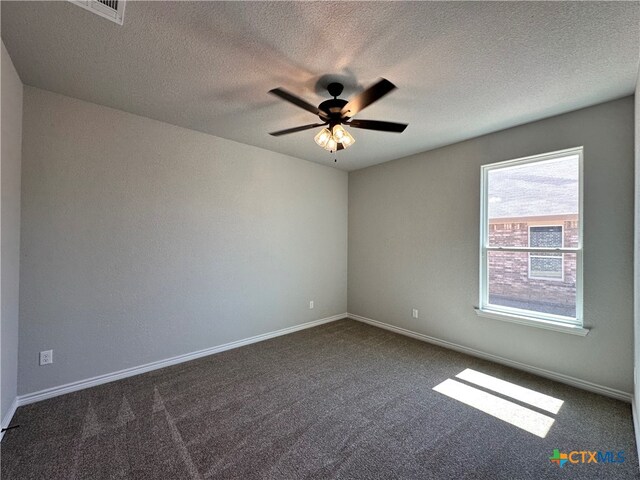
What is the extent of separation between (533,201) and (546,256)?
0.60m

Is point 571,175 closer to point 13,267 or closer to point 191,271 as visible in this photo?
point 191,271

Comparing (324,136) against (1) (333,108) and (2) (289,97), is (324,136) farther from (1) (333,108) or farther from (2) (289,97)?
(2) (289,97)

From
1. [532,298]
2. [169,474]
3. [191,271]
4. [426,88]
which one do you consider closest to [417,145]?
[426,88]

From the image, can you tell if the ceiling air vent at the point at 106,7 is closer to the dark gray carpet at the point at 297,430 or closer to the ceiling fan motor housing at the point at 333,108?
the ceiling fan motor housing at the point at 333,108

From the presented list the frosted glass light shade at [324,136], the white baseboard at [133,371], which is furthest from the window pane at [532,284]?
the white baseboard at [133,371]

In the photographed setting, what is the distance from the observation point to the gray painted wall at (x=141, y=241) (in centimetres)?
233

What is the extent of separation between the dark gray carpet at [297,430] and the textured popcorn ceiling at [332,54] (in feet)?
8.73

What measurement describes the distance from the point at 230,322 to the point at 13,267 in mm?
2031

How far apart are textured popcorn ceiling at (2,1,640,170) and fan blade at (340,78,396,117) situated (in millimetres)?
261

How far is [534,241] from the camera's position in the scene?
9.50 feet

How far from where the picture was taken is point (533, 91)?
2279 mm

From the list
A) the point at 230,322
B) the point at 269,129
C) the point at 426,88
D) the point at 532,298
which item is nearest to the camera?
the point at 426,88

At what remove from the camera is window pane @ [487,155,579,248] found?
8.78 ft

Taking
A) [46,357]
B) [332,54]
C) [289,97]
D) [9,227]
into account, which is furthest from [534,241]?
[46,357]
